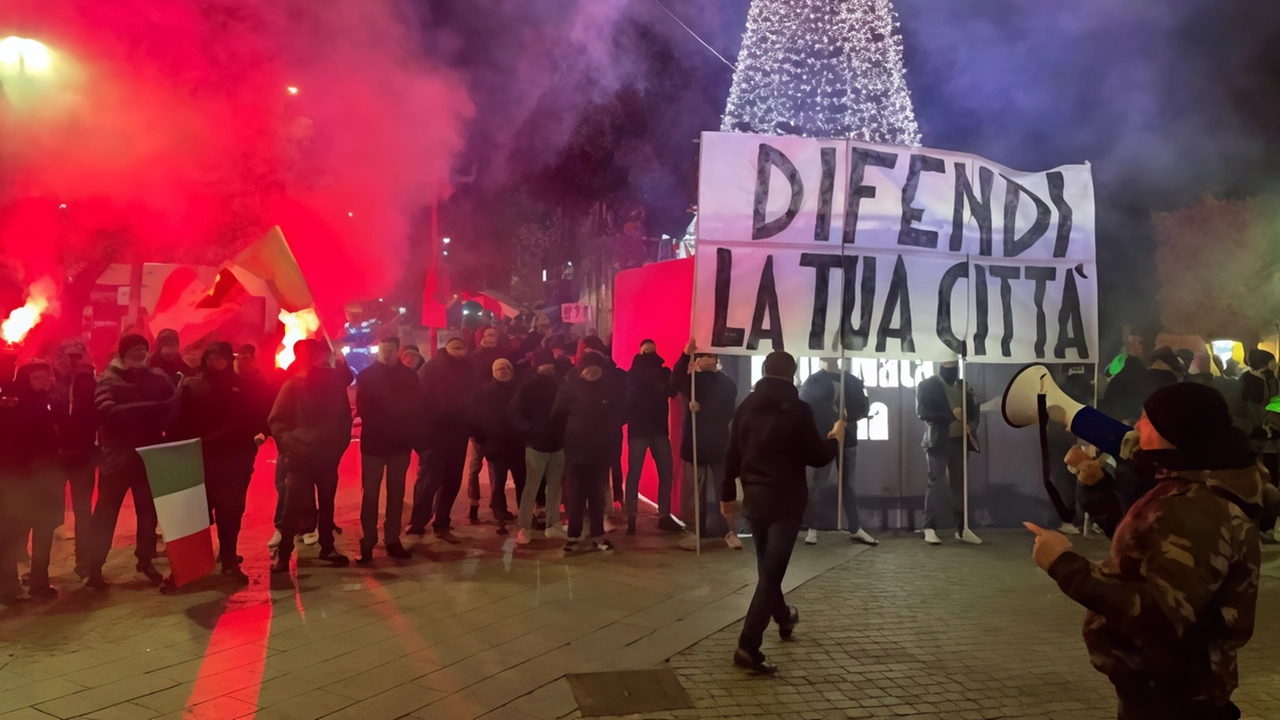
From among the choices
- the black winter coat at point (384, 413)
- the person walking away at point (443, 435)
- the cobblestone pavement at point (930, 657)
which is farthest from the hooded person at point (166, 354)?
the cobblestone pavement at point (930, 657)

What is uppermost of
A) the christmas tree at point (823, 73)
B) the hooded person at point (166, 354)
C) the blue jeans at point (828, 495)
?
the christmas tree at point (823, 73)

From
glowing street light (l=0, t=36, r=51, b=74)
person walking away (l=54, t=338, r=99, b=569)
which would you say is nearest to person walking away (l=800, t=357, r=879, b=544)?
person walking away (l=54, t=338, r=99, b=569)

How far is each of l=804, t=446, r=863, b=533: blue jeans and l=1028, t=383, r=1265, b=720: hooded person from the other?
592cm

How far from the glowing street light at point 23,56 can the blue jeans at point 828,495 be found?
8.96m

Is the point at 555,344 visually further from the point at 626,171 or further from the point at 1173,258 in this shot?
the point at 1173,258

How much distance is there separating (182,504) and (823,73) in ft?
28.4

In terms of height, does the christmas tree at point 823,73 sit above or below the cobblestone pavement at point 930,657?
above

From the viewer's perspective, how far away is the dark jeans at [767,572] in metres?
4.95

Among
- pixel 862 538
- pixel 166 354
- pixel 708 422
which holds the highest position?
pixel 166 354

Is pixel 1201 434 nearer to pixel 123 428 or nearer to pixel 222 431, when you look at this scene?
pixel 222 431

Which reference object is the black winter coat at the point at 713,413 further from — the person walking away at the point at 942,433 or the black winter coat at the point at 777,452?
the black winter coat at the point at 777,452

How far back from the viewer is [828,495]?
29.0 feet

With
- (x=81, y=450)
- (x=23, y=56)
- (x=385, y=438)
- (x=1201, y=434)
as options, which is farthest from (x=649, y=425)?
(x=23, y=56)

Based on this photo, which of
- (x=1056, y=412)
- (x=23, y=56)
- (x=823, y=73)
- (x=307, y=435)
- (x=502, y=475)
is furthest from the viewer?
(x=823, y=73)
